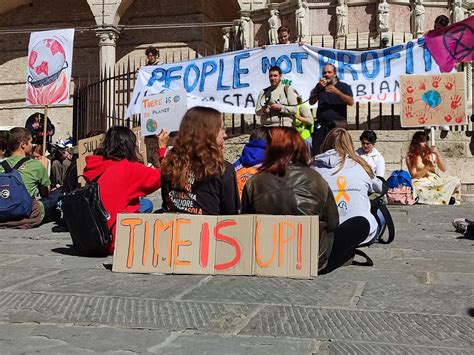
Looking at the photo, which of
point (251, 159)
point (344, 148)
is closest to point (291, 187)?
point (344, 148)

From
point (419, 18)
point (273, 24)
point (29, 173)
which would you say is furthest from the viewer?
point (273, 24)

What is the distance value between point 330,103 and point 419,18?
22.6ft

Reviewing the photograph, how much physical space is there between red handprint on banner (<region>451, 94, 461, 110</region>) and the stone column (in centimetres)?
1629

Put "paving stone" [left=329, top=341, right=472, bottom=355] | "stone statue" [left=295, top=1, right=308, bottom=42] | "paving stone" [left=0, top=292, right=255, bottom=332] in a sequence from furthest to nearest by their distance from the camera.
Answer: "stone statue" [left=295, top=1, right=308, bottom=42]
"paving stone" [left=0, top=292, right=255, bottom=332]
"paving stone" [left=329, top=341, right=472, bottom=355]

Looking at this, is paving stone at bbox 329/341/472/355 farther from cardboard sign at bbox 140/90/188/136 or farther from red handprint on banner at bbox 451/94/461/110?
red handprint on banner at bbox 451/94/461/110

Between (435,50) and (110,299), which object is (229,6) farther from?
(110,299)

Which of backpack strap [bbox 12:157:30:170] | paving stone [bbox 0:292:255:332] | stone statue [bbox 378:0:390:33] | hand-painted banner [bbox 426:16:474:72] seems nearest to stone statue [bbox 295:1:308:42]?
stone statue [bbox 378:0:390:33]

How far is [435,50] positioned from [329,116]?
11.9 ft

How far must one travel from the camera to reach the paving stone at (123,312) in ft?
9.82

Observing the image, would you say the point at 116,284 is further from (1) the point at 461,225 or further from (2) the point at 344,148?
(1) the point at 461,225

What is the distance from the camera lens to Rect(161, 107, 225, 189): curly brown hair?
172 inches

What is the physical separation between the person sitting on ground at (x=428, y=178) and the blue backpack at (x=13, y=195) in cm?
571

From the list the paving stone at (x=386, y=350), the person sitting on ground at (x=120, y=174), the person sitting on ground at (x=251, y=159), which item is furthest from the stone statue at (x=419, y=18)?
the paving stone at (x=386, y=350)

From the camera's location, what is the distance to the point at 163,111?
32.2 feet
